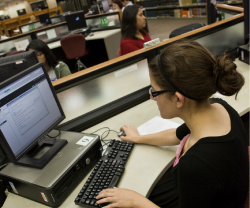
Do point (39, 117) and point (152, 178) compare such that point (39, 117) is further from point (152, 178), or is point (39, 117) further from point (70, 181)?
point (152, 178)

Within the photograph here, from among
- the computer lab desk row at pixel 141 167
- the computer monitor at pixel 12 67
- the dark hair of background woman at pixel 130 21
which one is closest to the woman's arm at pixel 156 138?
the computer lab desk row at pixel 141 167

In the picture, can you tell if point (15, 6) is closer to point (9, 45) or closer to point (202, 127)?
point (9, 45)

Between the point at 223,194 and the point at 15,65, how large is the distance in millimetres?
1200

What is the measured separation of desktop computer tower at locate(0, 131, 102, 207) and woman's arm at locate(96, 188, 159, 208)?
0.17m

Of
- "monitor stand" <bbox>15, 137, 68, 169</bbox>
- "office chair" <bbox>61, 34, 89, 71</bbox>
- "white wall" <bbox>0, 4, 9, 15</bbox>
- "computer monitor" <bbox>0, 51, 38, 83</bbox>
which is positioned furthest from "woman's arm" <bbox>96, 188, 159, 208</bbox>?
"white wall" <bbox>0, 4, 9, 15</bbox>

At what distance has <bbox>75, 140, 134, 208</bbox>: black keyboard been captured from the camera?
0.96m

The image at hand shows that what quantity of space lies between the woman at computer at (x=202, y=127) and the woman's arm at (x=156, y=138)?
Result: 0.28 meters

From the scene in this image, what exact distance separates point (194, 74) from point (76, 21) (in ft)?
14.5

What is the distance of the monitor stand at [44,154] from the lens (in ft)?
3.43

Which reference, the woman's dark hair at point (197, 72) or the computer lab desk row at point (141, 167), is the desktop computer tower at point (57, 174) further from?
the woman's dark hair at point (197, 72)

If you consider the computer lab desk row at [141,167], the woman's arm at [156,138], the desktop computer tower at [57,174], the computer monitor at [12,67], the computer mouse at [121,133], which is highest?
the computer monitor at [12,67]

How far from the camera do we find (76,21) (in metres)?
4.71

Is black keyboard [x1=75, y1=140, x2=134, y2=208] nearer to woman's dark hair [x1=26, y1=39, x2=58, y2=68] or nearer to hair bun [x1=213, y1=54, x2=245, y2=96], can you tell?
hair bun [x1=213, y1=54, x2=245, y2=96]

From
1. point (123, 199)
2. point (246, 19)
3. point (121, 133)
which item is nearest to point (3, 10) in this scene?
point (246, 19)
